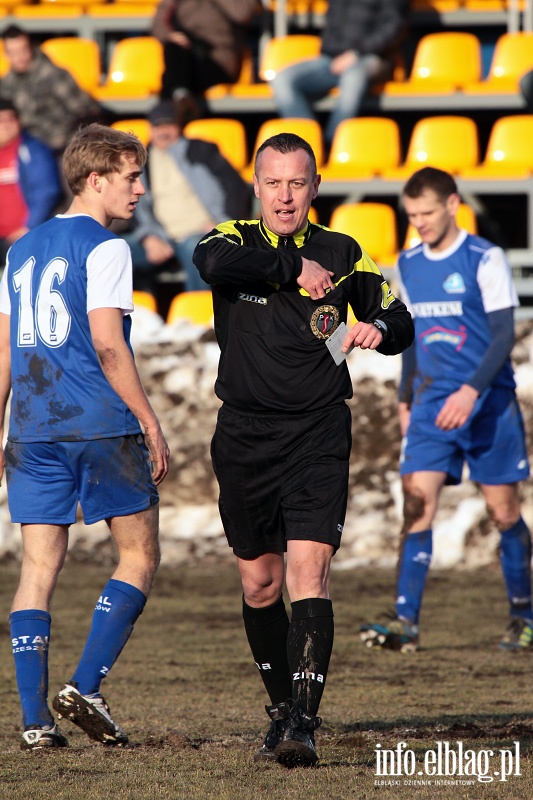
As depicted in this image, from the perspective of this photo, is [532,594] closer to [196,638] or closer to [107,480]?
[196,638]

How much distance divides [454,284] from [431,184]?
1.61 ft

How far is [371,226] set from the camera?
10.2 m

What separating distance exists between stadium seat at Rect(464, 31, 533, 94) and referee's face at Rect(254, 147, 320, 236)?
26.0 feet

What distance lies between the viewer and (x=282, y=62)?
1166 cm

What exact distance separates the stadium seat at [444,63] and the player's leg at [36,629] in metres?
8.45

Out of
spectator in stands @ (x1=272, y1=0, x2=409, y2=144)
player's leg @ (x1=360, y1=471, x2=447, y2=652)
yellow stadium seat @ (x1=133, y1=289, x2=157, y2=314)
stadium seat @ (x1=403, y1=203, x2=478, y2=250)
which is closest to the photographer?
player's leg @ (x1=360, y1=471, x2=447, y2=652)

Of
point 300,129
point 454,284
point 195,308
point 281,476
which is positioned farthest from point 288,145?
point 300,129

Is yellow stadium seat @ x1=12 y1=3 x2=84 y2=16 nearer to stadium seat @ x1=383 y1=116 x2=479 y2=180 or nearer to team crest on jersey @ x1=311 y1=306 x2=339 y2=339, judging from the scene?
stadium seat @ x1=383 y1=116 x2=479 y2=180

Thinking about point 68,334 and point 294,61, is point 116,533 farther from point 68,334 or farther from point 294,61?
point 294,61

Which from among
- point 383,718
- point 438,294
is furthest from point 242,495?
point 438,294

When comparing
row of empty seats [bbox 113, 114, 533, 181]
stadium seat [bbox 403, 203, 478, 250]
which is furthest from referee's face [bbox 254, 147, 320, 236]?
row of empty seats [bbox 113, 114, 533, 181]

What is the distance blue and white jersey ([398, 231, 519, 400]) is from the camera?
19.5 feet

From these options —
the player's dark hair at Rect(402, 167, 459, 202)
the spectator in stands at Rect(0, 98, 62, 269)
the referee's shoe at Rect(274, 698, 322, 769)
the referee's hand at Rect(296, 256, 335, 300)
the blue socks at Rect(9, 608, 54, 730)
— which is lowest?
the referee's shoe at Rect(274, 698, 322, 769)

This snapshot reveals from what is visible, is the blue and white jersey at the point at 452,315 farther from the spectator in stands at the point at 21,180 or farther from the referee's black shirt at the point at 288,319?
the spectator in stands at the point at 21,180
